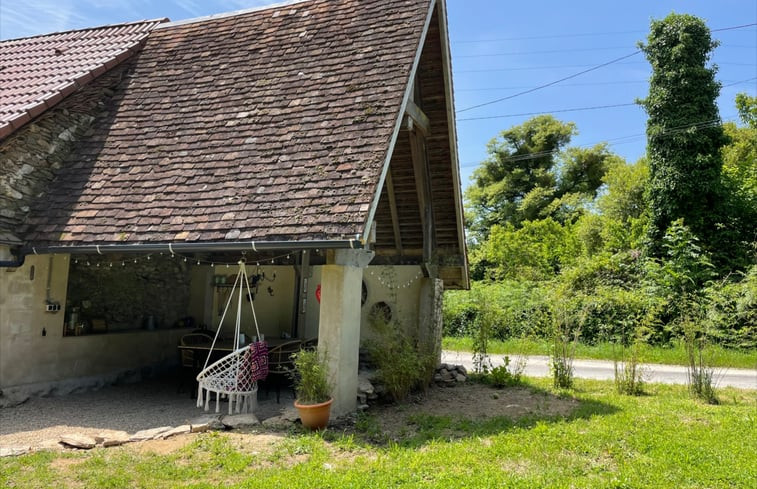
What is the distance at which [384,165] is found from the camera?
22.0 feet

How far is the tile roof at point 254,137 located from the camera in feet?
22.0

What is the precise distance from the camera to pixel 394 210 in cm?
998

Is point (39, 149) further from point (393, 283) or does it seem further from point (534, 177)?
point (534, 177)

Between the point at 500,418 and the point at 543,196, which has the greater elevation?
the point at 543,196

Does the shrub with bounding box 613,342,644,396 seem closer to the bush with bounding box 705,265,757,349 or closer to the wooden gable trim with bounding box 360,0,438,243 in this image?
the bush with bounding box 705,265,757,349

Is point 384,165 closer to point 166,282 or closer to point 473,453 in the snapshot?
point 473,453

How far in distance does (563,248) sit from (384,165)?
20.2 metres

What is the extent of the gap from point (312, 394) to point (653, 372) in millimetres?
8864

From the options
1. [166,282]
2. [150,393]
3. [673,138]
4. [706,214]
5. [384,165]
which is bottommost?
[150,393]

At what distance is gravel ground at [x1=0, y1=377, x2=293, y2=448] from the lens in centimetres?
628

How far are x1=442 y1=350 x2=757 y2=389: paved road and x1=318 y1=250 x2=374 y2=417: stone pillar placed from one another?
488 cm

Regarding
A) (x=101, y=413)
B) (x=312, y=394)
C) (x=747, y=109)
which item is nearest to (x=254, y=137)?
(x=312, y=394)

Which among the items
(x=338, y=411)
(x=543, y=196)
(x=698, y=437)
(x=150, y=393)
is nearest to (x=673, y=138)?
(x=543, y=196)

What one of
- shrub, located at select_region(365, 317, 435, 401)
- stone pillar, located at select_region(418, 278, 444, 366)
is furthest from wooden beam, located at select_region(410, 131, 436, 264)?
shrub, located at select_region(365, 317, 435, 401)
